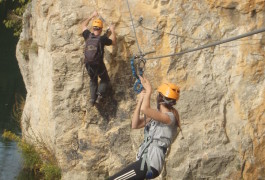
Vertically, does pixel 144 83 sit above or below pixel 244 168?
above

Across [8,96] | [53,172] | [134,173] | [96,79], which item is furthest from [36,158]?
[8,96]

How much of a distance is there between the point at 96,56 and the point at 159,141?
9.52 ft

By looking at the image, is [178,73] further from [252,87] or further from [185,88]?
[252,87]

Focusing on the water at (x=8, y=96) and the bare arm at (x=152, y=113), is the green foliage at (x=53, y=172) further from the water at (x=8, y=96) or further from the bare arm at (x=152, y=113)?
the bare arm at (x=152, y=113)

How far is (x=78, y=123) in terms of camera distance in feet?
32.7

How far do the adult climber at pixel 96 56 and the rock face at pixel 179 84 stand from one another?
0.27 metres

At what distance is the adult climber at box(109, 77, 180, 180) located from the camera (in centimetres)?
628

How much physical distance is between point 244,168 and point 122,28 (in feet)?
10.2

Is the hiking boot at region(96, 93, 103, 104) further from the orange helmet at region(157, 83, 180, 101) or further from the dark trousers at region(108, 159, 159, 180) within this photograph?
the dark trousers at region(108, 159, 159, 180)

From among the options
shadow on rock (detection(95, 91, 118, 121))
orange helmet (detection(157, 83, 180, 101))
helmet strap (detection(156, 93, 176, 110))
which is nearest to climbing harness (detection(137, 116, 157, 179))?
helmet strap (detection(156, 93, 176, 110))

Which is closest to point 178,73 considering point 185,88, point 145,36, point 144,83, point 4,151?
point 185,88

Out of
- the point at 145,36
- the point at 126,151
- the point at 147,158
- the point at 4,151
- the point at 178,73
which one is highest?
the point at 145,36

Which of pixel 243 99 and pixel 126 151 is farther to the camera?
pixel 126 151

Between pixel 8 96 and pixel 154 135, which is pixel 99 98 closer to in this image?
pixel 154 135
